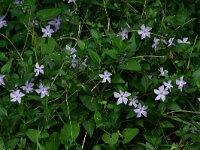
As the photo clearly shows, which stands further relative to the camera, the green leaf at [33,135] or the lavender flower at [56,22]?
the lavender flower at [56,22]

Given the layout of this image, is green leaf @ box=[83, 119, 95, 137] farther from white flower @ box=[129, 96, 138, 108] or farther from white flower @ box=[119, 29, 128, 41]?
white flower @ box=[119, 29, 128, 41]

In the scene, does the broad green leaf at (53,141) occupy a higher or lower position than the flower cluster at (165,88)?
lower

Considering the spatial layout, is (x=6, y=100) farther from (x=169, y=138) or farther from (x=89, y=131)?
(x=169, y=138)

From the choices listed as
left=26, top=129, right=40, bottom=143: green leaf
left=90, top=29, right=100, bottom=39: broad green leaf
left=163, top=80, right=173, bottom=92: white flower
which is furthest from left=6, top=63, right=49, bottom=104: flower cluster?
left=163, top=80, right=173, bottom=92: white flower

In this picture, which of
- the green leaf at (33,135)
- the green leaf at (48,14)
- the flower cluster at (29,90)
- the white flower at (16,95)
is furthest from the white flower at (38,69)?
the green leaf at (48,14)

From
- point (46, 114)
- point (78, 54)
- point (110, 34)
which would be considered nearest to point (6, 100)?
point (46, 114)

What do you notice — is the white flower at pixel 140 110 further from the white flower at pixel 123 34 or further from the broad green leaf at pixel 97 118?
the white flower at pixel 123 34
